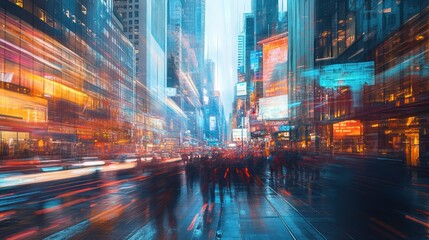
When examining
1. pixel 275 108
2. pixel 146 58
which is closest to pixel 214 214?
pixel 275 108

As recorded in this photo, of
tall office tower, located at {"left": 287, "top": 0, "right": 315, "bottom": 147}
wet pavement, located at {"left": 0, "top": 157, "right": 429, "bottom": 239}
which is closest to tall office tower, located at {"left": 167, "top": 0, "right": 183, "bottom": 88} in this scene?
tall office tower, located at {"left": 287, "top": 0, "right": 315, "bottom": 147}

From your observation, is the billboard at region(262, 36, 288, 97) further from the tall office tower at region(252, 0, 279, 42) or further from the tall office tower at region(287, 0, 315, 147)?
the tall office tower at region(252, 0, 279, 42)

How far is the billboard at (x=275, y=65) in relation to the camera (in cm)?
9300

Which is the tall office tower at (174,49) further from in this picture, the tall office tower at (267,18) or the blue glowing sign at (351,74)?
the blue glowing sign at (351,74)

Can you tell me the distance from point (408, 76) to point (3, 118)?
1385 inches

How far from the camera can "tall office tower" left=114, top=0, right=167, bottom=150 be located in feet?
375

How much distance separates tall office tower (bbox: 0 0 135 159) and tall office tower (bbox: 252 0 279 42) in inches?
2477

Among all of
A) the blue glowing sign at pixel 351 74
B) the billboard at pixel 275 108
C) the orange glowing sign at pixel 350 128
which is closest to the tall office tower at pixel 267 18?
the billboard at pixel 275 108

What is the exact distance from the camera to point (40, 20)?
52.8 metres

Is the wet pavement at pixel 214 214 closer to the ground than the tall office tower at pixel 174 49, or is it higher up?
closer to the ground

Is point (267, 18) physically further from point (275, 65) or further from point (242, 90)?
point (275, 65)

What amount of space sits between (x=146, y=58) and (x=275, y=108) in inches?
2611

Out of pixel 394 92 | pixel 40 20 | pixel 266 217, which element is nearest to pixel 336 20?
pixel 394 92

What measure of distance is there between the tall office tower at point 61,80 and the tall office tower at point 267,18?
6292 cm
